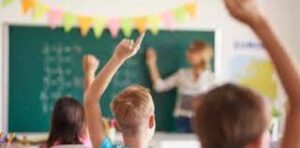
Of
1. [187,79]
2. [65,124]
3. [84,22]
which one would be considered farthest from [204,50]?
[65,124]

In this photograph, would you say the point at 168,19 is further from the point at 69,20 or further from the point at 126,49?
the point at 126,49

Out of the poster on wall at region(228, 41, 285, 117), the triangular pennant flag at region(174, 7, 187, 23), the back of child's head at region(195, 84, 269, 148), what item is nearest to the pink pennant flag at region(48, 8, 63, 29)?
the triangular pennant flag at region(174, 7, 187, 23)

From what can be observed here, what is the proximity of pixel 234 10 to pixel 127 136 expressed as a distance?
72 cm

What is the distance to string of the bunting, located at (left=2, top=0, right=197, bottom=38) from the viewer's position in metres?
4.43

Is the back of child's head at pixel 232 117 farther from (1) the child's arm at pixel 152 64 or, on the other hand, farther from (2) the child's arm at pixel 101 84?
(1) the child's arm at pixel 152 64

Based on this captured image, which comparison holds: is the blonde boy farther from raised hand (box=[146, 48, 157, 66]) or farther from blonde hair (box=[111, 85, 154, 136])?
raised hand (box=[146, 48, 157, 66])

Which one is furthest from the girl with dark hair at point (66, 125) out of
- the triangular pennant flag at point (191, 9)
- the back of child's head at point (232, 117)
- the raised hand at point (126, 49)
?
the triangular pennant flag at point (191, 9)

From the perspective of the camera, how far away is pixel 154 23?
4613mm

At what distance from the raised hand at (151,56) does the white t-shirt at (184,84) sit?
0.18 metres

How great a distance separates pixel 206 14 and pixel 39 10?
1431 millimetres

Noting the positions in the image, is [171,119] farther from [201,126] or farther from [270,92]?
[201,126]

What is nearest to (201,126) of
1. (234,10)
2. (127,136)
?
(234,10)

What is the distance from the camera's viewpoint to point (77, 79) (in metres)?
4.57

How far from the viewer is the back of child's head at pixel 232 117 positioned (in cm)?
97
